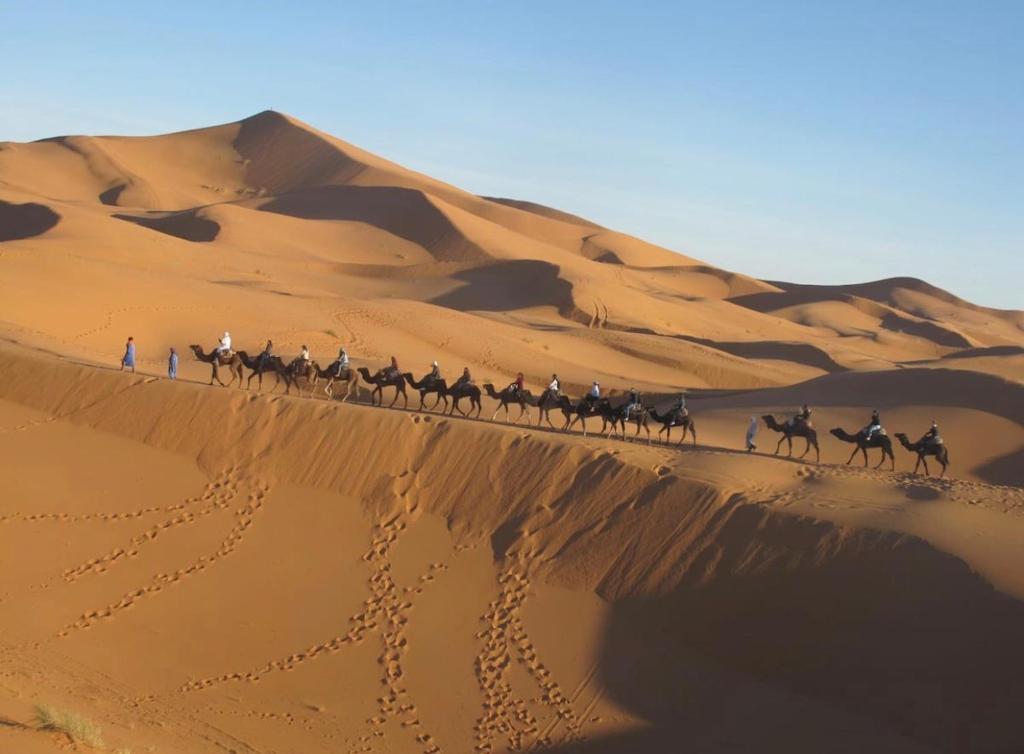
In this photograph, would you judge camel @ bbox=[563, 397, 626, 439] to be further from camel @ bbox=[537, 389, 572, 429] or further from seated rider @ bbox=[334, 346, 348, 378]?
seated rider @ bbox=[334, 346, 348, 378]

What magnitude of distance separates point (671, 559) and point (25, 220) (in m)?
62.7

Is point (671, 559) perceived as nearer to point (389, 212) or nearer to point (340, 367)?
point (340, 367)

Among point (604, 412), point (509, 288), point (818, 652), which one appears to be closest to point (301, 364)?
point (604, 412)

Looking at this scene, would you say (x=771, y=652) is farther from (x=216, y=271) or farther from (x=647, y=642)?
(x=216, y=271)

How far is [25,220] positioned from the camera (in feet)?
232

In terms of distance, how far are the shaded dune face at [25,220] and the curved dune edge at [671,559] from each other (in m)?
46.9

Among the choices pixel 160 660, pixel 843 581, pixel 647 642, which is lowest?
pixel 160 660

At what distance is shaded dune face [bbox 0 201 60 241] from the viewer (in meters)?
67.6

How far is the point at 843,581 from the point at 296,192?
9493 cm

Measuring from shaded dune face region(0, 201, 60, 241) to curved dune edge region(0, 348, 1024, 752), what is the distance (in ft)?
154

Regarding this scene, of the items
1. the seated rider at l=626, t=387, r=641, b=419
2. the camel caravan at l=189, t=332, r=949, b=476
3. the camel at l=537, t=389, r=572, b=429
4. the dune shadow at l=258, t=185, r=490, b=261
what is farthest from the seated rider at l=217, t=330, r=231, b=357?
the dune shadow at l=258, t=185, r=490, b=261

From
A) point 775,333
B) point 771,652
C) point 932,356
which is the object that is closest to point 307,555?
point 771,652

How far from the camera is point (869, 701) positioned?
48.2ft

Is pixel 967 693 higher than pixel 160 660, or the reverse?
pixel 967 693
